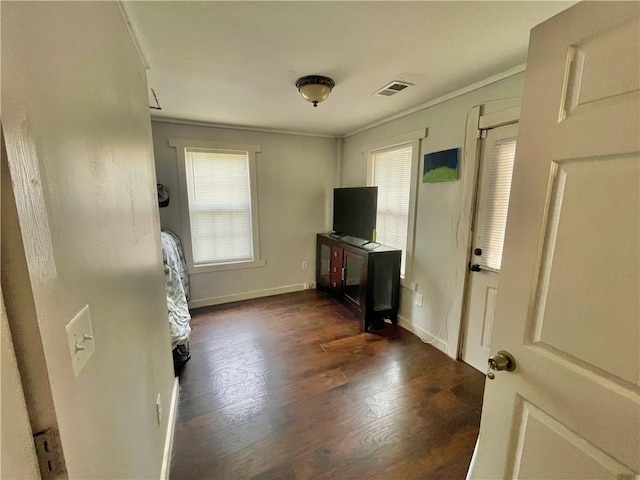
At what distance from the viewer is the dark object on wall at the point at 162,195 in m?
2.97

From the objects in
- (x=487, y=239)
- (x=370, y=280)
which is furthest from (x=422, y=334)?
(x=487, y=239)

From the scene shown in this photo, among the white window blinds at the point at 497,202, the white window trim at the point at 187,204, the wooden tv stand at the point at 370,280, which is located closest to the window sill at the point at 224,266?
the white window trim at the point at 187,204

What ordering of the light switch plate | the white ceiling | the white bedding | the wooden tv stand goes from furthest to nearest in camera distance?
the wooden tv stand → the white bedding → the white ceiling → the light switch plate

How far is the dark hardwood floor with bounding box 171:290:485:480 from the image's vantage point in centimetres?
146

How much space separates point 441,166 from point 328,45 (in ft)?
4.60

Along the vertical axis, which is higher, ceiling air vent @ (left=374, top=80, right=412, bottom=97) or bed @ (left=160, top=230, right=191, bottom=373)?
ceiling air vent @ (left=374, top=80, right=412, bottom=97)

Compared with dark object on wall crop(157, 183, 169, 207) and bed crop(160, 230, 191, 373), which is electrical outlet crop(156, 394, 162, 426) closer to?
bed crop(160, 230, 191, 373)

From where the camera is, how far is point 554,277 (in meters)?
0.76

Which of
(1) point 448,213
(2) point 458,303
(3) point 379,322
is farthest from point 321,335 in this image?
(1) point 448,213

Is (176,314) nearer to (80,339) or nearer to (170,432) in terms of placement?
(170,432)

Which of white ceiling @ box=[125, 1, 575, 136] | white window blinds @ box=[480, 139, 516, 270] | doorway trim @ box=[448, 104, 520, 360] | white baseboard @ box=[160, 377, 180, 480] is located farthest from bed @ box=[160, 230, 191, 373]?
white window blinds @ box=[480, 139, 516, 270]

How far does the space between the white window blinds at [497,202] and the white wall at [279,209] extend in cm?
229

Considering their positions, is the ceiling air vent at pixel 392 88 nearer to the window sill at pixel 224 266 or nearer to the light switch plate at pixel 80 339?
the light switch plate at pixel 80 339

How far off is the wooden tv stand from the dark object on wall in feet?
6.77
